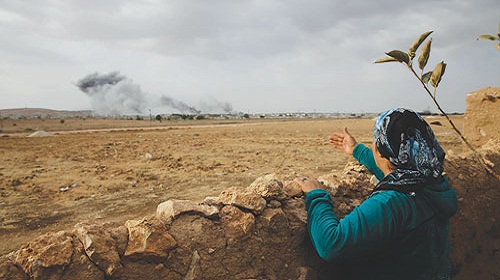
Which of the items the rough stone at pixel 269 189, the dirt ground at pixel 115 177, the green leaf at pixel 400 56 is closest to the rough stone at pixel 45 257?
the rough stone at pixel 269 189

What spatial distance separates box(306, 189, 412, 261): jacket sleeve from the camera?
1263 millimetres

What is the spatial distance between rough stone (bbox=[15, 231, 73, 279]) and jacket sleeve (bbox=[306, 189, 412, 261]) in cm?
106

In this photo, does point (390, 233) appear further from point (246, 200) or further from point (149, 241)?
point (149, 241)

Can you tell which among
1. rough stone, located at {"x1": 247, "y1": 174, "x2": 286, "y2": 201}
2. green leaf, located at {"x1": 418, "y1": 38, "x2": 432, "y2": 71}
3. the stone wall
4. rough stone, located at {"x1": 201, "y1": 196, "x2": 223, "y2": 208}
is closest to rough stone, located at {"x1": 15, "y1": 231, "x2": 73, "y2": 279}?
the stone wall

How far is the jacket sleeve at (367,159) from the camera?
2141mm

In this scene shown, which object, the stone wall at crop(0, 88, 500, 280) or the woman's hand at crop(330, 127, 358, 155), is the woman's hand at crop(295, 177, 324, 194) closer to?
the stone wall at crop(0, 88, 500, 280)

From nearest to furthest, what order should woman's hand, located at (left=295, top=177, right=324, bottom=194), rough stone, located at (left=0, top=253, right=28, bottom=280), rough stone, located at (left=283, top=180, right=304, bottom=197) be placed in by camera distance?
rough stone, located at (left=0, top=253, right=28, bottom=280)
woman's hand, located at (left=295, top=177, right=324, bottom=194)
rough stone, located at (left=283, top=180, right=304, bottom=197)

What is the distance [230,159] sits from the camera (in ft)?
34.4

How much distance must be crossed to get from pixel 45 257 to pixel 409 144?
1564 mm

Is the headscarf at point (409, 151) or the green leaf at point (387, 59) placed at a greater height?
the green leaf at point (387, 59)

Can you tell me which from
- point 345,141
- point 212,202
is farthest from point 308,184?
point 345,141

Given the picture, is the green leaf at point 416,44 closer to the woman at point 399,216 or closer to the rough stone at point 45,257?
the woman at point 399,216

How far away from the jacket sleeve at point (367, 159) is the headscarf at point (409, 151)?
2.22 feet

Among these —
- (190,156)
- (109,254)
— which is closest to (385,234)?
(109,254)
